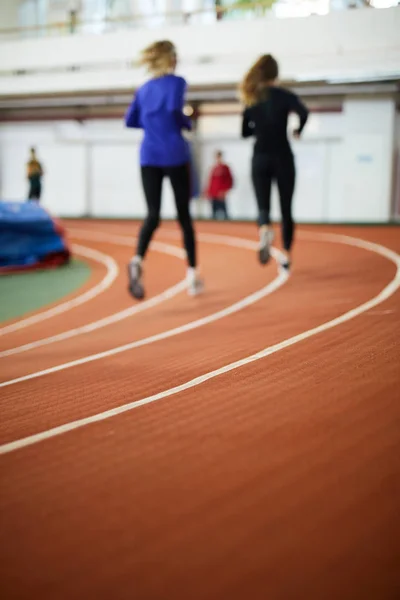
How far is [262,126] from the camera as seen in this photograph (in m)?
4.94

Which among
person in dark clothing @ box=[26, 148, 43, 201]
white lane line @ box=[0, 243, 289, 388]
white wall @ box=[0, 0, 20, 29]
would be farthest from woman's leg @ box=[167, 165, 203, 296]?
white wall @ box=[0, 0, 20, 29]

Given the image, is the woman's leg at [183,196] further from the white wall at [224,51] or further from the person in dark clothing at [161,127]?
the white wall at [224,51]

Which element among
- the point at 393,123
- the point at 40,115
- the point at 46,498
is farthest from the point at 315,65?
the point at 46,498

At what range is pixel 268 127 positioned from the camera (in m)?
4.92

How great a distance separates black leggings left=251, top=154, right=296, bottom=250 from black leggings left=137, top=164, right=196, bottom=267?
716 mm

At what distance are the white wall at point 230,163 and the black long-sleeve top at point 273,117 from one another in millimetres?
12461

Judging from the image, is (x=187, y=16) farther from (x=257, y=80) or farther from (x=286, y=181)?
(x=286, y=181)

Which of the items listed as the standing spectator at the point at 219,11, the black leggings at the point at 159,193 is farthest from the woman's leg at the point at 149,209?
the standing spectator at the point at 219,11

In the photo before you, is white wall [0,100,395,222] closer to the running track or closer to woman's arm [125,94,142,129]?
woman's arm [125,94,142,129]

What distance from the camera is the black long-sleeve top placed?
489 centimetres

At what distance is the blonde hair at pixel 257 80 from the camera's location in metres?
A: 4.90

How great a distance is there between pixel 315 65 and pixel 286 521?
13.4 meters

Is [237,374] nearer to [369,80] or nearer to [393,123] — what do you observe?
[369,80]

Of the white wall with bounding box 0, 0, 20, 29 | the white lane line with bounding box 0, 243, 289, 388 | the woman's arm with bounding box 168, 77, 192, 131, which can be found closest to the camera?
the white lane line with bounding box 0, 243, 289, 388
